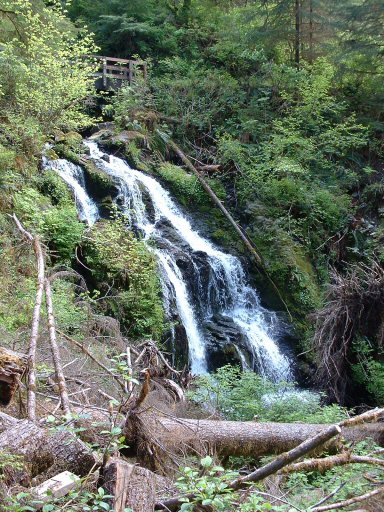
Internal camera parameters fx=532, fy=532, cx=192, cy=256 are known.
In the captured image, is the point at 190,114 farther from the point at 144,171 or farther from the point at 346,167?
the point at 346,167

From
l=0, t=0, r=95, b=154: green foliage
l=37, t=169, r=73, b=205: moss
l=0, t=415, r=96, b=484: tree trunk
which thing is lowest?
l=0, t=415, r=96, b=484: tree trunk

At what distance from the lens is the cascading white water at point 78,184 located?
12562 millimetres

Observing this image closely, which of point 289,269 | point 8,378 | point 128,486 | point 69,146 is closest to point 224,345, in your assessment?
point 289,269

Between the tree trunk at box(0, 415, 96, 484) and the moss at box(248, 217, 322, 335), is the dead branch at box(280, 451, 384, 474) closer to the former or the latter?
the tree trunk at box(0, 415, 96, 484)

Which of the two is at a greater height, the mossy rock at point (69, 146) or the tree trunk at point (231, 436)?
the mossy rock at point (69, 146)

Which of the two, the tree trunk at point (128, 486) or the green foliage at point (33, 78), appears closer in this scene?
the tree trunk at point (128, 486)

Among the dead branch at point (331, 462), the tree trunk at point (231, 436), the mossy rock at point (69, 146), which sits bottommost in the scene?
the tree trunk at point (231, 436)

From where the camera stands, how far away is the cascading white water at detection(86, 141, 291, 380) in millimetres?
11508

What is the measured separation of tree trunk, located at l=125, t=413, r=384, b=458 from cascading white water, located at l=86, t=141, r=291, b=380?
551cm

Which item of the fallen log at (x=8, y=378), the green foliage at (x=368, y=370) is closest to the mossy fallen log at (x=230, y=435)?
the fallen log at (x=8, y=378)

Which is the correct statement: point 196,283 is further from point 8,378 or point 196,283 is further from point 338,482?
point 8,378

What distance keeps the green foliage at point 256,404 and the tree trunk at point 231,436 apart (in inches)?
27.2

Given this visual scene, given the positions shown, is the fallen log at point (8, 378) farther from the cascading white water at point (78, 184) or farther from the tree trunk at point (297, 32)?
the tree trunk at point (297, 32)

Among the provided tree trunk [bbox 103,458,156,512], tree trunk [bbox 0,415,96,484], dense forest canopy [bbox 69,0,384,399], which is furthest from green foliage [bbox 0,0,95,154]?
tree trunk [bbox 103,458,156,512]
